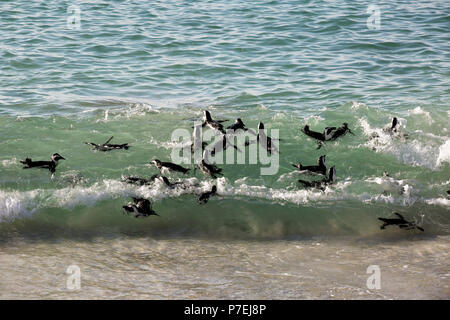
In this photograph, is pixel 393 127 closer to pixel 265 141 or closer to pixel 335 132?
pixel 335 132

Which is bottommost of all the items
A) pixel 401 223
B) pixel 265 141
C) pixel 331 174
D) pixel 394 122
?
pixel 401 223

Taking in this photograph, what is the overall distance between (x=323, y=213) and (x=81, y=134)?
5.12 m

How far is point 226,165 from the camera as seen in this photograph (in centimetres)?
1037

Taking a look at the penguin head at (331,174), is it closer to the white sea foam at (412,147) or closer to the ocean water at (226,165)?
the ocean water at (226,165)

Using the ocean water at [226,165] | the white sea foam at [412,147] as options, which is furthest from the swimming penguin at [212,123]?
the white sea foam at [412,147]

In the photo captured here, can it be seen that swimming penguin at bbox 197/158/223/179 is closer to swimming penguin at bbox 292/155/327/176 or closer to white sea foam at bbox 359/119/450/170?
swimming penguin at bbox 292/155/327/176

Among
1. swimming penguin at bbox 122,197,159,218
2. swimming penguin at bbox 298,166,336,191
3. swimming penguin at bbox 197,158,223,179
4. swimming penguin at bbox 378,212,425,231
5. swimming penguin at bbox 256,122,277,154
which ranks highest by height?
swimming penguin at bbox 256,122,277,154

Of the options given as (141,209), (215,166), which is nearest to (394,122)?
(215,166)

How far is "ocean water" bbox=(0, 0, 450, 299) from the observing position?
7.23 meters

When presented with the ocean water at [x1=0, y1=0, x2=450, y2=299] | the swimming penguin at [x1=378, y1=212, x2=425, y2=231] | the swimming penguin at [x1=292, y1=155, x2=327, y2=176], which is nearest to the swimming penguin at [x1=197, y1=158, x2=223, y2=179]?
the ocean water at [x1=0, y1=0, x2=450, y2=299]

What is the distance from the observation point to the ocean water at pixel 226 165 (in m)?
7.23

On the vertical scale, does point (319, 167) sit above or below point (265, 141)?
below
